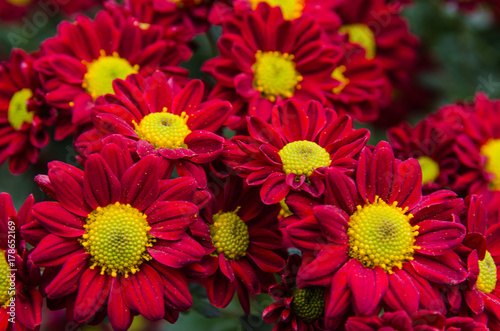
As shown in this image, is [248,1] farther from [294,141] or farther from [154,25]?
[294,141]

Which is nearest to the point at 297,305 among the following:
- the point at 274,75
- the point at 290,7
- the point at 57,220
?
the point at 57,220

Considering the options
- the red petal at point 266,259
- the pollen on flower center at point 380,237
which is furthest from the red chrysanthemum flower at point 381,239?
the red petal at point 266,259

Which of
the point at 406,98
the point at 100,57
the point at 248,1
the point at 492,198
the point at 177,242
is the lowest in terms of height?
the point at 406,98

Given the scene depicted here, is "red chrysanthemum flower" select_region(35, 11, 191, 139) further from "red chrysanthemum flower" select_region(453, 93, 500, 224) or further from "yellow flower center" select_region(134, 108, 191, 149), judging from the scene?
"red chrysanthemum flower" select_region(453, 93, 500, 224)

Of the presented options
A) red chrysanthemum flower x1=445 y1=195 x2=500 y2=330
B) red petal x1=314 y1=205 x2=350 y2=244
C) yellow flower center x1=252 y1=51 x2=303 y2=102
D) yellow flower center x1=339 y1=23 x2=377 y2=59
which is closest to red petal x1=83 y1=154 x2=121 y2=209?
red petal x1=314 y1=205 x2=350 y2=244

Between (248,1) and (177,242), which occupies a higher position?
(248,1)

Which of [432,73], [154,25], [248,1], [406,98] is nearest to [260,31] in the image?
[248,1]

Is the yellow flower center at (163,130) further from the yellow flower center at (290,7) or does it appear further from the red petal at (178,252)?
the yellow flower center at (290,7)
